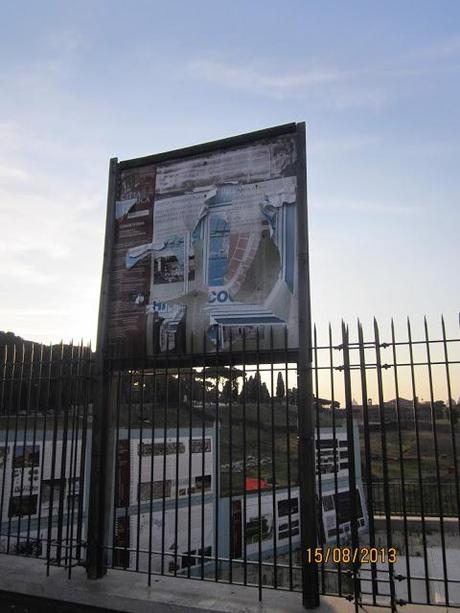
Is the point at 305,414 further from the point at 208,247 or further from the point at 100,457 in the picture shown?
the point at 100,457

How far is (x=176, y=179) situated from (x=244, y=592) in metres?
4.62

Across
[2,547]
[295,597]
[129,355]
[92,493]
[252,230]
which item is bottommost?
[2,547]

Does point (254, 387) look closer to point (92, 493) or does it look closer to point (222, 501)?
point (92, 493)

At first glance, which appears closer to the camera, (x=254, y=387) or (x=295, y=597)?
(x=295, y=597)

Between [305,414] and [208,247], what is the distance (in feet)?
7.24

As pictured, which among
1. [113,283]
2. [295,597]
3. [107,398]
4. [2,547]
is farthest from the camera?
[2,547]

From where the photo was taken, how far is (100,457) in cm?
554

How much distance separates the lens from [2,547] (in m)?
8.87

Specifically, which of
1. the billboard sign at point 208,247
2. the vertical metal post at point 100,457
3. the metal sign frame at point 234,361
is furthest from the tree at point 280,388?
the vertical metal post at point 100,457

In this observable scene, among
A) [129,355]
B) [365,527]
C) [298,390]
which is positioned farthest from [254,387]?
[365,527]

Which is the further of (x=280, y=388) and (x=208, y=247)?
(x=208, y=247)

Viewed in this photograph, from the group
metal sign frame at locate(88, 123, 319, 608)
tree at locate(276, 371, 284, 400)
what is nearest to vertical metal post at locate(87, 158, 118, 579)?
metal sign frame at locate(88, 123, 319, 608)
